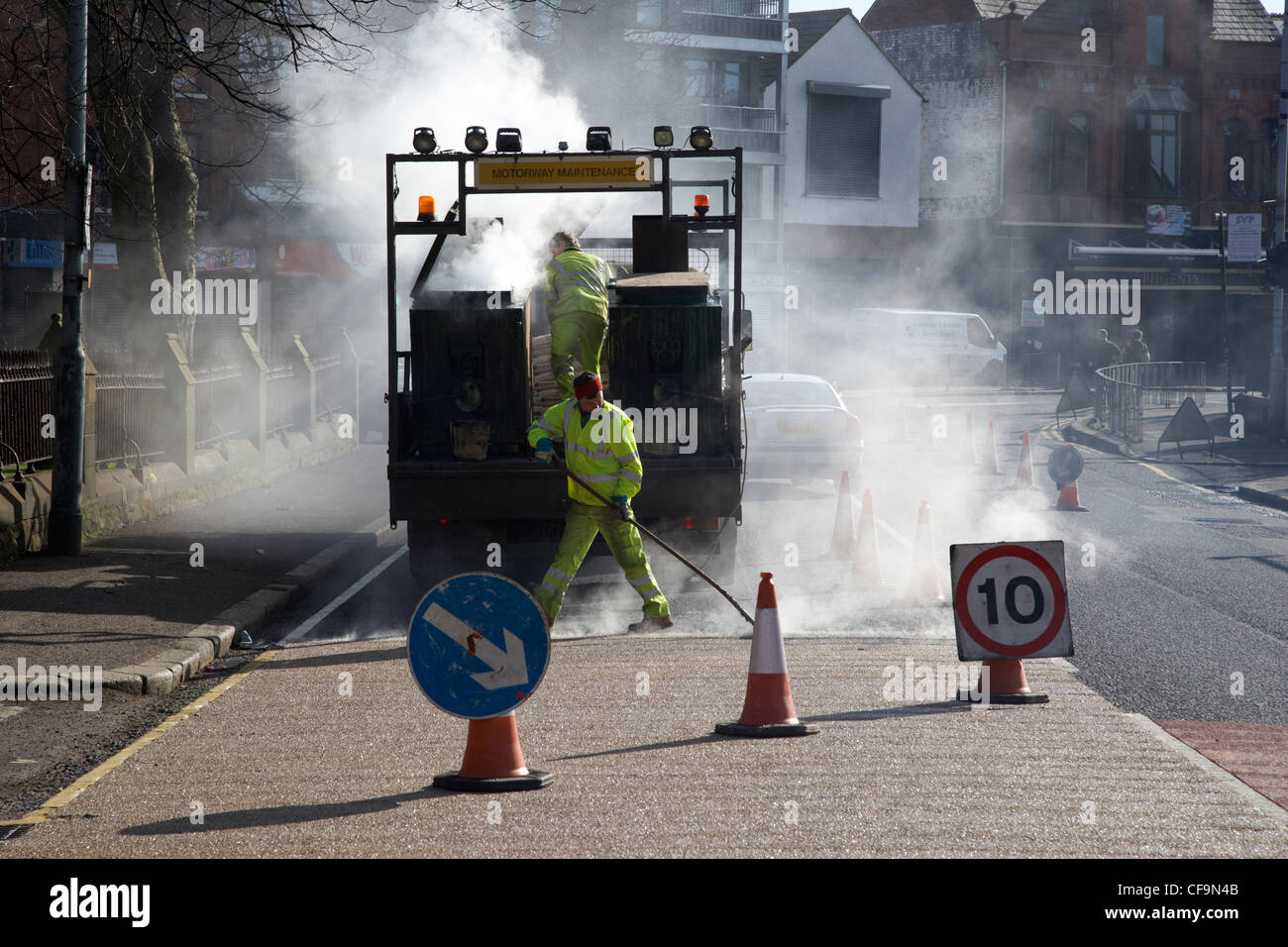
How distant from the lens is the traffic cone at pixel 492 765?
5.32 m

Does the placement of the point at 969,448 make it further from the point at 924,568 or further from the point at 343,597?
the point at 343,597

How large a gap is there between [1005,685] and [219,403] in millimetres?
12823

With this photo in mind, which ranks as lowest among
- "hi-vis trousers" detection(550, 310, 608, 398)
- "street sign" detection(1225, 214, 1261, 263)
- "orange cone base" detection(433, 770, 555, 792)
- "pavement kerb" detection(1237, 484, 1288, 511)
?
"orange cone base" detection(433, 770, 555, 792)

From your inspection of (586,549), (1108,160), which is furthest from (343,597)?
(1108,160)

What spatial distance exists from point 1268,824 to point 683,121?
37128mm

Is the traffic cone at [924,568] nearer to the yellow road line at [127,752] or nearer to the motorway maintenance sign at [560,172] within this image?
the motorway maintenance sign at [560,172]

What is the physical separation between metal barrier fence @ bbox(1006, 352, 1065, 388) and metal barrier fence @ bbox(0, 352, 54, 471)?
106 feet

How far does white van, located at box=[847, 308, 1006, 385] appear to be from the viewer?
38.5 metres

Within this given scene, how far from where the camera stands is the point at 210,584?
10.5m

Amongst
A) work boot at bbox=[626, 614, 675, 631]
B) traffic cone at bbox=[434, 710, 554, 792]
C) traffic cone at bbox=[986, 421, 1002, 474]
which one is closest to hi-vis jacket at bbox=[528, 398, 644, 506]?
work boot at bbox=[626, 614, 675, 631]

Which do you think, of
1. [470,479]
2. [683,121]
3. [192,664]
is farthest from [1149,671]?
[683,121]

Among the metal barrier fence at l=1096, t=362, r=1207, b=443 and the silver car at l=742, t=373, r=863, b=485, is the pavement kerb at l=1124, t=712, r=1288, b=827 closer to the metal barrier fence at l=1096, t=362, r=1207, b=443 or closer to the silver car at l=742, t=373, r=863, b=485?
the silver car at l=742, t=373, r=863, b=485

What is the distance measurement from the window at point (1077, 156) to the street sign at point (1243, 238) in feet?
84.7

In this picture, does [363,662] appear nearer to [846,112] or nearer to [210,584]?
[210,584]
